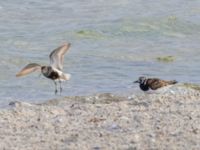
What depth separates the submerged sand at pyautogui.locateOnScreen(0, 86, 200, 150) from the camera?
273 inches

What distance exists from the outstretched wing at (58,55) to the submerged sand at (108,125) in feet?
4.05

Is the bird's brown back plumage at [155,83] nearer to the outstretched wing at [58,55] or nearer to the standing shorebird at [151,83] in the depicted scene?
the standing shorebird at [151,83]

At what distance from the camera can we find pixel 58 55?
10547 millimetres

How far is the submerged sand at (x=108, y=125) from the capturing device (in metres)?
6.93

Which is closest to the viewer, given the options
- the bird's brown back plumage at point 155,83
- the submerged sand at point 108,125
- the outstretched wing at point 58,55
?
the submerged sand at point 108,125

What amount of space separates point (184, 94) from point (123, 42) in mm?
5730

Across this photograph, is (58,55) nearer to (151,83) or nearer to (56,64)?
(56,64)

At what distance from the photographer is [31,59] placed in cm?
1377

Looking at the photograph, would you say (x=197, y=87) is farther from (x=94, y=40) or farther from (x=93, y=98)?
(x=94, y=40)

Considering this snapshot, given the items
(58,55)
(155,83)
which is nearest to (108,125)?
(58,55)

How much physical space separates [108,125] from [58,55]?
3.01 metres

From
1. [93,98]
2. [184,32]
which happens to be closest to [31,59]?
[93,98]

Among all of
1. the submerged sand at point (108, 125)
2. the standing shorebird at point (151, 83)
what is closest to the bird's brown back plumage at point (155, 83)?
the standing shorebird at point (151, 83)

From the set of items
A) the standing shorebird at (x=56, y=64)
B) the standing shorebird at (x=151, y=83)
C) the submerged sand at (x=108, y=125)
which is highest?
the standing shorebird at (x=56, y=64)
